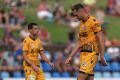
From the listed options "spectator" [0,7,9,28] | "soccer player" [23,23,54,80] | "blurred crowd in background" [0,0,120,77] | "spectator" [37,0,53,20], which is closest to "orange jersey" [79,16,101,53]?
"soccer player" [23,23,54,80]

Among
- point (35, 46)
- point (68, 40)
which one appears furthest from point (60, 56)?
point (35, 46)

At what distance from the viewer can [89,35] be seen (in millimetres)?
10359

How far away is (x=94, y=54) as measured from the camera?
1036 centimetres

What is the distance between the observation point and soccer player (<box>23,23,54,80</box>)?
1178cm

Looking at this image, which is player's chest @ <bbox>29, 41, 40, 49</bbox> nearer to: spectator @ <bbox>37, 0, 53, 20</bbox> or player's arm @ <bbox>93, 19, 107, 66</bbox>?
player's arm @ <bbox>93, 19, 107, 66</bbox>

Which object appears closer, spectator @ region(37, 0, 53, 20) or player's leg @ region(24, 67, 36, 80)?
player's leg @ region(24, 67, 36, 80)

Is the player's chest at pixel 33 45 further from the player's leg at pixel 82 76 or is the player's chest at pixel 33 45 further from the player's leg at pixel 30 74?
the player's leg at pixel 82 76

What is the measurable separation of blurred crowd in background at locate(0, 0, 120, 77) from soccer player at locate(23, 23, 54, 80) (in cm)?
546

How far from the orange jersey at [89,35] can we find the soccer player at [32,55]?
5.53ft

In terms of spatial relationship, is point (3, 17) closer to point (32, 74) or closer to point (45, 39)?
point (45, 39)

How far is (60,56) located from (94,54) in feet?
23.9

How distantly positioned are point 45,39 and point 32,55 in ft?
25.2

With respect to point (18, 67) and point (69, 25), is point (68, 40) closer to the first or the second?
point (69, 25)

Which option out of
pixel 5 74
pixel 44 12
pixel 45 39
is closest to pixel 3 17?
pixel 45 39
